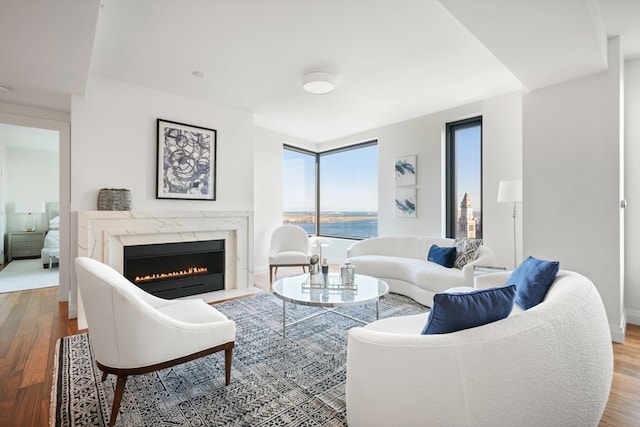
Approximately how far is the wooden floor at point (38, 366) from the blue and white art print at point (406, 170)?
122 inches

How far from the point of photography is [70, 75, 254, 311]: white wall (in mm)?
3225

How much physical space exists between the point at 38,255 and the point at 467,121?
897cm

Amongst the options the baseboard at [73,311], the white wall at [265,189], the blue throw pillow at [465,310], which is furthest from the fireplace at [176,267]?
the blue throw pillow at [465,310]

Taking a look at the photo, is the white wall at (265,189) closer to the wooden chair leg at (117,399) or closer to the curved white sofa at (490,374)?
the wooden chair leg at (117,399)

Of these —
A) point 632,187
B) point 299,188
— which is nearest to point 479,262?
point 632,187

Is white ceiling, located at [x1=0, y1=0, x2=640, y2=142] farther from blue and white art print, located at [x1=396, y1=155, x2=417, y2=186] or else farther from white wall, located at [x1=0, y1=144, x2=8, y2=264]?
white wall, located at [x1=0, y1=144, x2=8, y2=264]

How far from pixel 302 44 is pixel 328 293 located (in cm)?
225

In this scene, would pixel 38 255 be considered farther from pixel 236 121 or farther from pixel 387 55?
pixel 387 55

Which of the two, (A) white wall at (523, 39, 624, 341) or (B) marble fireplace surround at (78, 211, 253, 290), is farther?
(B) marble fireplace surround at (78, 211, 253, 290)

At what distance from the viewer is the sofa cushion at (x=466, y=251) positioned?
3646 millimetres

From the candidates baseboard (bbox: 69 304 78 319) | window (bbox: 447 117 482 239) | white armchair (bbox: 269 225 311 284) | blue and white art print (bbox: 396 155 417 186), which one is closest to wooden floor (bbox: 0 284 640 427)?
baseboard (bbox: 69 304 78 319)

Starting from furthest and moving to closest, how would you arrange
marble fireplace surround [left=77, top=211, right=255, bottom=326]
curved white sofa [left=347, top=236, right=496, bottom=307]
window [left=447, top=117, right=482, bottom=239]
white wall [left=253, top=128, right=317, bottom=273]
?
white wall [left=253, top=128, right=317, bottom=273], window [left=447, top=117, right=482, bottom=239], curved white sofa [left=347, top=236, right=496, bottom=307], marble fireplace surround [left=77, top=211, right=255, bottom=326]

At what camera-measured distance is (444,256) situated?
3828 mm

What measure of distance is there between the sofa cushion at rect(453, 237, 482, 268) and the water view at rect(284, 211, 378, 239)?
2.22 m
